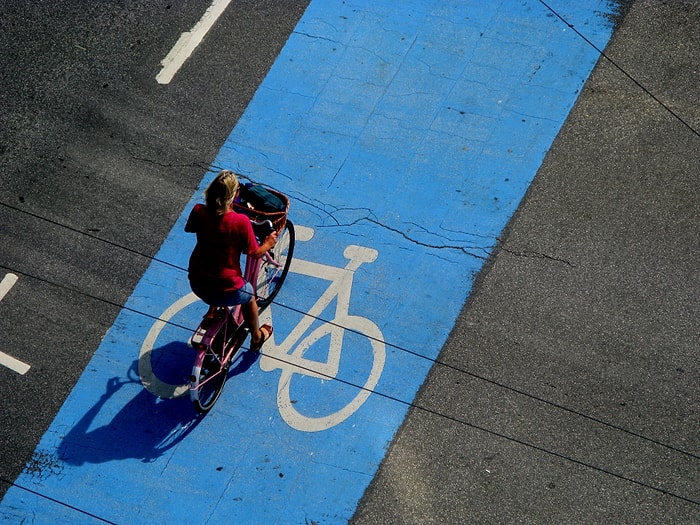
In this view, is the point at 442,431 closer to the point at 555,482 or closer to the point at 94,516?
the point at 555,482

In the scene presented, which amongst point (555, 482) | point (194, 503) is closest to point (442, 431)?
point (555, 482)

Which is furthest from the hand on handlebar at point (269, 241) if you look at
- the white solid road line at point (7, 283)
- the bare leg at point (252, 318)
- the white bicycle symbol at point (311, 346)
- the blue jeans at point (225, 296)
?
the white solid road line at point (7, 283)

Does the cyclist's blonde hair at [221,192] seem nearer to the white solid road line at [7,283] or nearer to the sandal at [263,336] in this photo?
the sandal at [263,336]

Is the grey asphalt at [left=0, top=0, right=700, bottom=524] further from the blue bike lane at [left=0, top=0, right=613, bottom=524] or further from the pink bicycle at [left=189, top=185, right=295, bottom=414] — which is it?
the pink bicycle at [left=189, top=185, right=295, bottom=414]

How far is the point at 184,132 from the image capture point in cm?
863

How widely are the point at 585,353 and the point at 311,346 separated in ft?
8.02

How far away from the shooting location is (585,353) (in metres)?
7.08

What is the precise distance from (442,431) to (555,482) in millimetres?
998

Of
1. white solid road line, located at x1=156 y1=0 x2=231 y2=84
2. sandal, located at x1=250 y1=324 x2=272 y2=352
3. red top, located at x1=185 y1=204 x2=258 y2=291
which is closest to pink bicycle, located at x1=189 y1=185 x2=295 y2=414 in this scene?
sandal, located at x1=250 y1=324 x2=272 y2=352

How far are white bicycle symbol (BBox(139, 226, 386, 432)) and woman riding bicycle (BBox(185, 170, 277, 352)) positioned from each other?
3.05ft

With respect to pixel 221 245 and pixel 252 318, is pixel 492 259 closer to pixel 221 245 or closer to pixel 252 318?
pixel 252 318

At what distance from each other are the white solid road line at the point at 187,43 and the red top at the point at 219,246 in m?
3.66

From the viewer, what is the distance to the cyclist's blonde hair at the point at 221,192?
223 inches

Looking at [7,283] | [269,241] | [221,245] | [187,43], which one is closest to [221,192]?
[221,245]
